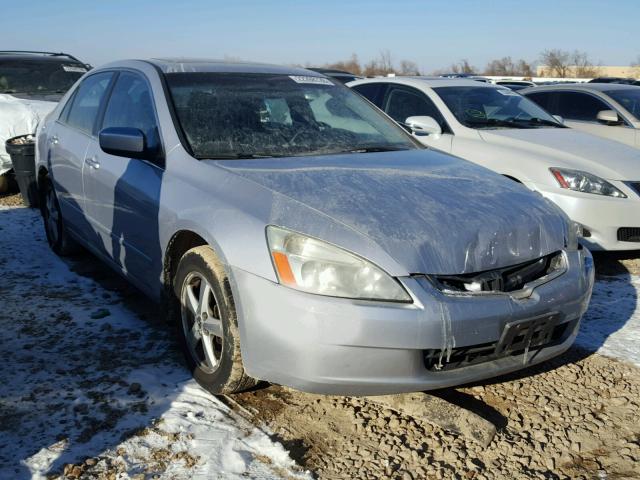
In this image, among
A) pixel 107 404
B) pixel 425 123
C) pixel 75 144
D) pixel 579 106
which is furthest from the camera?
pixel 579 106

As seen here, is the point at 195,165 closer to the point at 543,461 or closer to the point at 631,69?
the point at 543,461

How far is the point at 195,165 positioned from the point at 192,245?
40cm

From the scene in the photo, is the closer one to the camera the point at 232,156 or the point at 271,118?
the point at 232,156

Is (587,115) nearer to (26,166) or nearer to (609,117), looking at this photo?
(609,117)

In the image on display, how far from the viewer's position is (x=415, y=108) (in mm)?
6695

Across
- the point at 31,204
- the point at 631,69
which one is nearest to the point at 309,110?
the point at 31,204

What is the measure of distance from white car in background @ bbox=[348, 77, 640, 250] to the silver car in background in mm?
1829

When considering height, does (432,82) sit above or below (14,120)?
above

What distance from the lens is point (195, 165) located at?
3256 mm

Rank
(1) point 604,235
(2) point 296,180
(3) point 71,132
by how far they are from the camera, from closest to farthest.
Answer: (2) point 296,180, (3) point 71,132, (1) point 604,235

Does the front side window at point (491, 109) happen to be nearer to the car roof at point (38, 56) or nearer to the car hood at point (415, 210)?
the car hood at point (415, 210)

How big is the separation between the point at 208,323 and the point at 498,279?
4.35 ft

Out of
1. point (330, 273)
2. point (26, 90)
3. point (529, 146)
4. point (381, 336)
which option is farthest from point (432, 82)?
point (26, 90)

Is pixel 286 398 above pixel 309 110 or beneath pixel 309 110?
beneath
